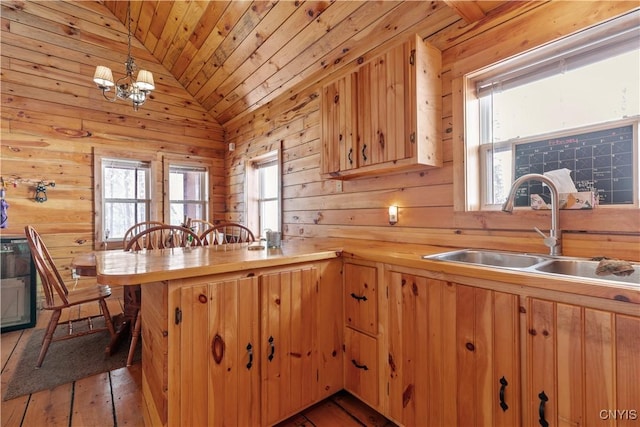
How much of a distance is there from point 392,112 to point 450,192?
0.65 meters

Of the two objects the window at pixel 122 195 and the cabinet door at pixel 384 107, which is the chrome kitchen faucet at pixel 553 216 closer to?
the cabinet door at pixel 384 107

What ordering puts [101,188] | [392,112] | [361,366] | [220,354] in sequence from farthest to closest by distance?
[101,188]
[392,112]
[361,366]
[220,354]

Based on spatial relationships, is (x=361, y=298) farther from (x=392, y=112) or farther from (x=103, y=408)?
(x=103, y=408)

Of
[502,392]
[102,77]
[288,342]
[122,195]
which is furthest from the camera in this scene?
[122,195]

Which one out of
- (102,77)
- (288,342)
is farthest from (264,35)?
(288,342)

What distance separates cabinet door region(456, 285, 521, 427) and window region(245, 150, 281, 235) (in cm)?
317

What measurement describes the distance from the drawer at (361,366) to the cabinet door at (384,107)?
3.71 feet

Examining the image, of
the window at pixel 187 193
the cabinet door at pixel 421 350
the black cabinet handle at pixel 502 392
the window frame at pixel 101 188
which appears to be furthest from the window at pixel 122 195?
the black cabinet handle at pixel 502 392

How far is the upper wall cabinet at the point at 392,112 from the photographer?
70.5 inches

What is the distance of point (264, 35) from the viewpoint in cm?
284

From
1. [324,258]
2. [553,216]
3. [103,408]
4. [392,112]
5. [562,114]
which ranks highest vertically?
[392,112]

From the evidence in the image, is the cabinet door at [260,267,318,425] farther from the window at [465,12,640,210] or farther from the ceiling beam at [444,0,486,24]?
the ceiling beam at [444,0,486,24]

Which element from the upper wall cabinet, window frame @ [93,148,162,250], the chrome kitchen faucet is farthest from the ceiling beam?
window frame @ [93,148,162,250]

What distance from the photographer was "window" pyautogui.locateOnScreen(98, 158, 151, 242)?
404 centimetres
